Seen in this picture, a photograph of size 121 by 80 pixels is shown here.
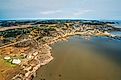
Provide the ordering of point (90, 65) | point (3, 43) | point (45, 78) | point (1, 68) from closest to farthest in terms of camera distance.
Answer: point (45, 78)
point (1, 68)
point (90, 65)
point (3, 43)

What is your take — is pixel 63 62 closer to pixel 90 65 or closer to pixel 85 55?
pixel 90 65

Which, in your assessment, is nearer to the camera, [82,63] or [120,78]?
[120,78]

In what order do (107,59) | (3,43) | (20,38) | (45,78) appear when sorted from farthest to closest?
(20,38) → (3,43) → (107,59) → (45,78)

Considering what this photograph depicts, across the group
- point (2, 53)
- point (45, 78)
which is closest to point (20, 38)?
point (2, 53)

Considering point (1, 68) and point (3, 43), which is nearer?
point (1, 68)

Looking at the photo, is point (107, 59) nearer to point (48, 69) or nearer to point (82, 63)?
point (82, 63)

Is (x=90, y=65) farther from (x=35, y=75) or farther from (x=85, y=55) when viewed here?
(x=35, y=75)

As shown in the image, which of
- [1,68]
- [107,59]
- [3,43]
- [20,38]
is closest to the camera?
[1,68]

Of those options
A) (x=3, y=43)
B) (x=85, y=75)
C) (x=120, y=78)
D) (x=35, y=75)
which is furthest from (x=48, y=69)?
(x=3, y=43)

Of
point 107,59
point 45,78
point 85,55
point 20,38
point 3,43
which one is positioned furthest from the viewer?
point 20,38
